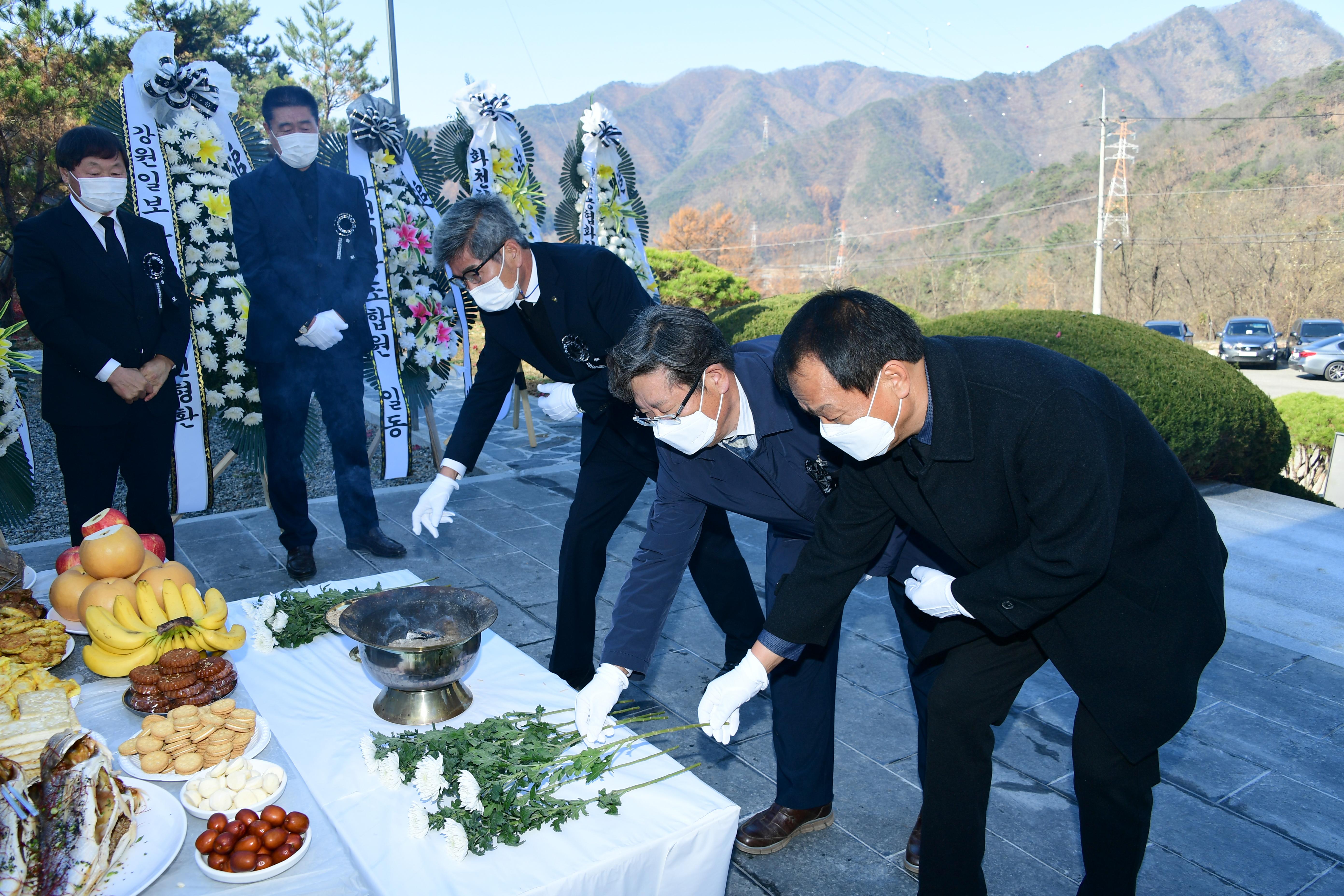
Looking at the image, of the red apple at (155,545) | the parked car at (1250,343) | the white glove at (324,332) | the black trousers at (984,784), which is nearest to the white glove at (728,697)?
the black trousers at (984,784)

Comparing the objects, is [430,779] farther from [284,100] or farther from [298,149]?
[284,100]

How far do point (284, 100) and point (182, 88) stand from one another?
1.13 metres

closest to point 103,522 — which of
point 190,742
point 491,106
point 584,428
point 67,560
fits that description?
point 67,560

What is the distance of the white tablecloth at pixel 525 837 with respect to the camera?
1.54 meters

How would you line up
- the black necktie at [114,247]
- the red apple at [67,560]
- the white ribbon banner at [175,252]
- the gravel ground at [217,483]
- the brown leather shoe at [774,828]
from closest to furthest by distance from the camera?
1. the brown leather shoe at [774,828]
2. the red apple at [67,560]
3. the black necktie at [114,247]
4. the white ribbon banner at [175,252]
5. the gravel ground at [217,483]

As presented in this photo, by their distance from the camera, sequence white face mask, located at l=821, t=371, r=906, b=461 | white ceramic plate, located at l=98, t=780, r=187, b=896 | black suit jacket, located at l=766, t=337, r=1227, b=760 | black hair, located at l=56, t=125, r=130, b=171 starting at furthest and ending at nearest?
black hair, located at l=56, t=125, r=130, b=171 < white face mask, located at l=821, t=371, r=906, b=461 < black suit jacket, located at l=766, t=337, r=1227, b=760 < white ceramic plate, located at l=98, t=780, r=187, b=896

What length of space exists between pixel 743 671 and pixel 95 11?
556 inches

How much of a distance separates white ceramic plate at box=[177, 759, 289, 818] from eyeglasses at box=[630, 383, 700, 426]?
1220mm

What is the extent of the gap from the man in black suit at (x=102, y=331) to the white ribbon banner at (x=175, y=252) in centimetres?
89

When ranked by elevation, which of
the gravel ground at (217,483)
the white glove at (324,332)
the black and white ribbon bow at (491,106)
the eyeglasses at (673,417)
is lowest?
the gravel ground at (217,483)

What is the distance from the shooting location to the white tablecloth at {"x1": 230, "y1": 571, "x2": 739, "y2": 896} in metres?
1.54

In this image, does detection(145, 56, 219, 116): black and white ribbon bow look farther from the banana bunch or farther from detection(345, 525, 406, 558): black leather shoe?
the banana bunch

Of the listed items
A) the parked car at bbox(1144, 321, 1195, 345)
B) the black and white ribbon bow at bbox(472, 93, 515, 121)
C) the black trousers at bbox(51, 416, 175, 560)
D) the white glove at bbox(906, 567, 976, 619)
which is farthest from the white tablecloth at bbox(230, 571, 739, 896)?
the parked car at bbox(1144, 321, 1195, 345)

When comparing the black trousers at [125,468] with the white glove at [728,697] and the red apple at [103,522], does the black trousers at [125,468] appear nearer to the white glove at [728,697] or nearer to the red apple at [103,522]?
the red apple at [103,522]
